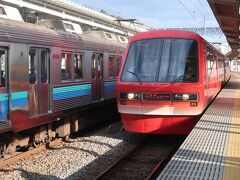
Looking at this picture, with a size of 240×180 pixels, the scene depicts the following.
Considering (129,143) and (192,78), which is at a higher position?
(192,78)

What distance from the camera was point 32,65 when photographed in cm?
947

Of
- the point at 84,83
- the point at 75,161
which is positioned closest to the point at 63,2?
the point at 84,83


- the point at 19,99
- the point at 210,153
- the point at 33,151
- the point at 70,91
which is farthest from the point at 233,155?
the point at 70,91

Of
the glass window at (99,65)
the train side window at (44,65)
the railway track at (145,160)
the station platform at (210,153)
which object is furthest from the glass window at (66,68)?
the station platform at (210,153)

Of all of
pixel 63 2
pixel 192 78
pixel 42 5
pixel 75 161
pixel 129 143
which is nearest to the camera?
pixel 75 161

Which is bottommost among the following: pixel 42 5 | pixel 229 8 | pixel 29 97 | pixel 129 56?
pixel 29 97

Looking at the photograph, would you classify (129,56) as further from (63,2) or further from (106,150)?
(63,2)

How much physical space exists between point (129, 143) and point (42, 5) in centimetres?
1648

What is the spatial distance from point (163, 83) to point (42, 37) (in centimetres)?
290

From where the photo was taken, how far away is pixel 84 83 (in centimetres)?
1230

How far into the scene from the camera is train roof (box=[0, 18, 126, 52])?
852cm

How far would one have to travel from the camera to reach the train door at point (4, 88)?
8.27 m

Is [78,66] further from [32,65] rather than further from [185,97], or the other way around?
[185,97]

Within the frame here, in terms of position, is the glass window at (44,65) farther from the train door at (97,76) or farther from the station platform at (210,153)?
the station platform at (210,153)
